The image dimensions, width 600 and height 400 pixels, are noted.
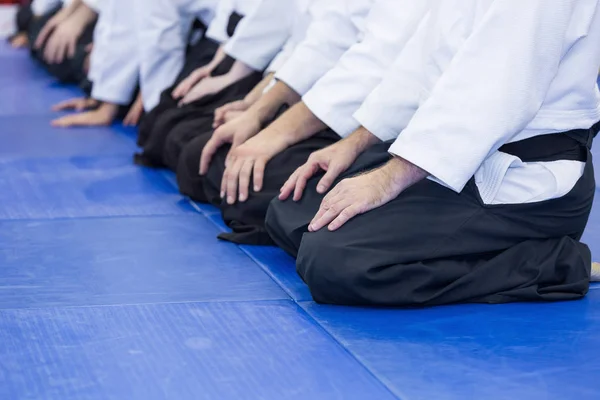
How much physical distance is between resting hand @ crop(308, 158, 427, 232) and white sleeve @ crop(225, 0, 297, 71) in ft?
4.84

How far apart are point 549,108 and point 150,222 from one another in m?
1.30

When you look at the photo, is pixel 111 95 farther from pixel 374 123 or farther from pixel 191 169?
pixel 374 123

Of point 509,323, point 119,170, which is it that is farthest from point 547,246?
point 119,170

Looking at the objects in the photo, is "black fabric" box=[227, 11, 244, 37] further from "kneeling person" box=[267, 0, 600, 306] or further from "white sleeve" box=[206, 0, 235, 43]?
"kneeling person" box=[267, 0, 600, 306]

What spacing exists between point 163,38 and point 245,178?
1734 mm

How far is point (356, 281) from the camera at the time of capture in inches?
85.1

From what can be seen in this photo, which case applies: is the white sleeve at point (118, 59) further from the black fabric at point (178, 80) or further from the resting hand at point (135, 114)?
the black fabric at point (178, 80)

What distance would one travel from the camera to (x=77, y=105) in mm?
5035

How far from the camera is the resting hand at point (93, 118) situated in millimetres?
4551

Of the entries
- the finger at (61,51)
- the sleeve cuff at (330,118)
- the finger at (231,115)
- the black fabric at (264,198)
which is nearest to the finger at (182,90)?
the finger at (231,115)

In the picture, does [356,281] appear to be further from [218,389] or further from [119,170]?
[119,170]

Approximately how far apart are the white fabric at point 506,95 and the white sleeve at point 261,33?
140 cm

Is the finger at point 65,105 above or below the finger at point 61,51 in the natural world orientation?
below

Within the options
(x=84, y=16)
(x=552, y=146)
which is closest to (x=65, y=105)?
(x=84, y=16)
